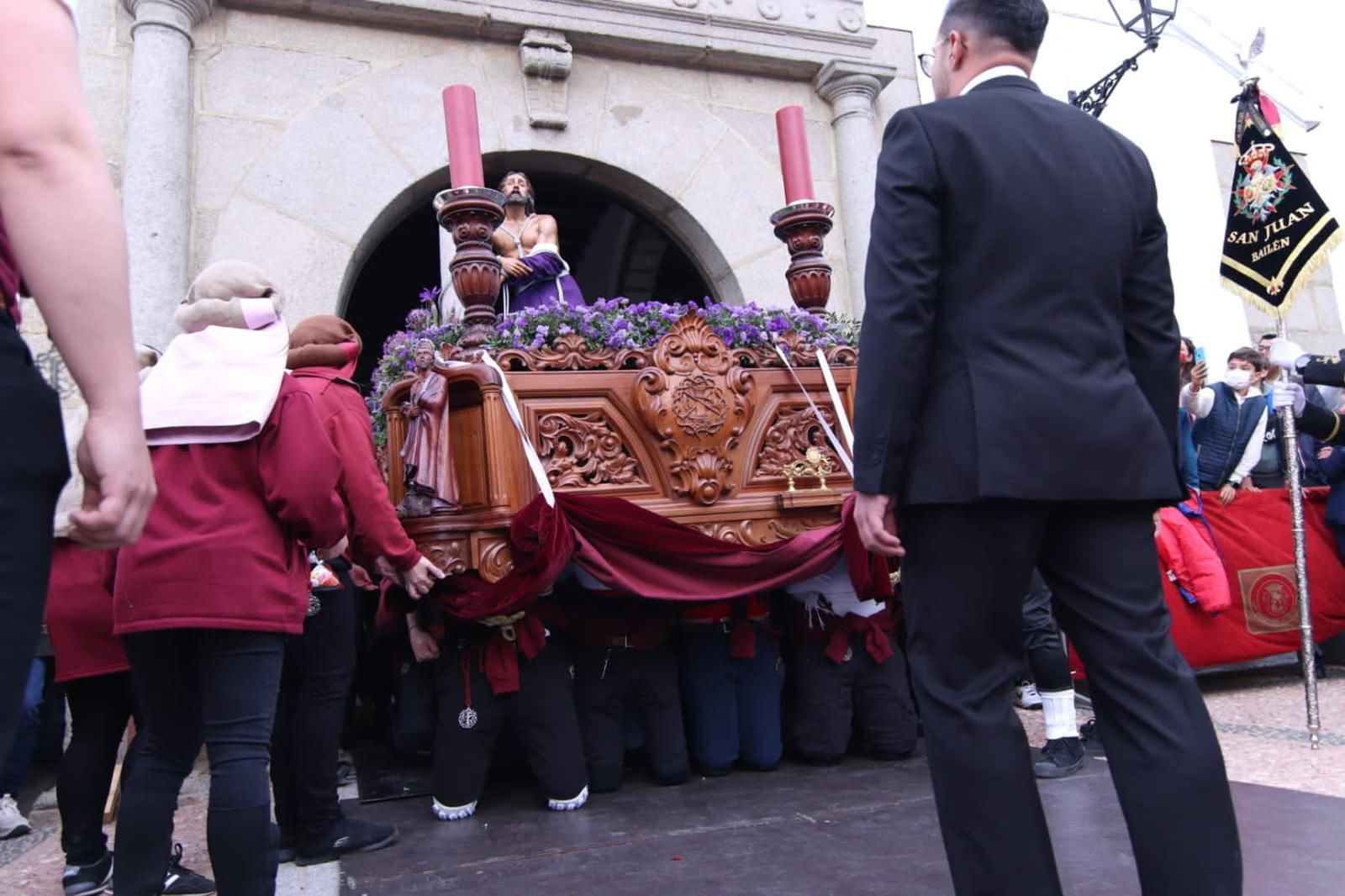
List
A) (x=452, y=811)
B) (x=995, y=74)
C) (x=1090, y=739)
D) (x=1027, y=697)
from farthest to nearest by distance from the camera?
(x=1027, y=697) → (x=1090, y=739) → (x=452, y=811) → (x=995, y=74)

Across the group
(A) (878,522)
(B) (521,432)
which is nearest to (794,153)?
(B) (521,432)

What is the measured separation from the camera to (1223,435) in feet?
20.5

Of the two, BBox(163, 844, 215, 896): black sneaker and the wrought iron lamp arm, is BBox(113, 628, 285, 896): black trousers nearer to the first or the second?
BBox(163, 844, 215, 896): black sneaker

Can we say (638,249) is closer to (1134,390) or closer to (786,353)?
(786,353)

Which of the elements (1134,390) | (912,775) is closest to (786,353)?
(912,775)

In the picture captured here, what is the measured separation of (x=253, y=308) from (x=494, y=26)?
15.1 feet

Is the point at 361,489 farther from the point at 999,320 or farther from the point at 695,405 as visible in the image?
the point at 999,320

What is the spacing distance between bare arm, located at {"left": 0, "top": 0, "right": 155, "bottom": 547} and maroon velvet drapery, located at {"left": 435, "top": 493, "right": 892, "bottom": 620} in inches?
86.0

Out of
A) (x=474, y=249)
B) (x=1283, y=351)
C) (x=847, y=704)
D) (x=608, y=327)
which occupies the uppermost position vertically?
(x=474, y=249)

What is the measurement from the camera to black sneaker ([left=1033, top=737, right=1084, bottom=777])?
3.62m

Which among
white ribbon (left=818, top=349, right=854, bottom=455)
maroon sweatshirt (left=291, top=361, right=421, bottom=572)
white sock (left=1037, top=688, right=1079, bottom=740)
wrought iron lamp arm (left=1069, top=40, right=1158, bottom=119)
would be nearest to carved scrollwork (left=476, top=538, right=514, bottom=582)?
maroon sweatshirt (left=291, top=361, right=421, bottom=572)

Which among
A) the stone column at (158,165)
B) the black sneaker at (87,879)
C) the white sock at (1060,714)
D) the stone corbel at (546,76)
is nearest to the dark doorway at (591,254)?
the stone corbel at (546,76)

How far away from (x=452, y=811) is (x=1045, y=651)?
7.56 ft

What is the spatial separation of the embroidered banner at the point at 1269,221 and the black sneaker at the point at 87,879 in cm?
511
